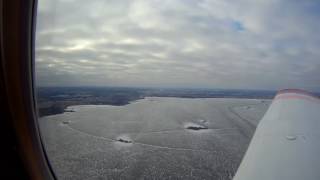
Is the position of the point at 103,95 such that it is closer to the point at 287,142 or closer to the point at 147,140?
the point at 147,140

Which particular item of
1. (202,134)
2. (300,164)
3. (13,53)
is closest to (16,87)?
(13,53)

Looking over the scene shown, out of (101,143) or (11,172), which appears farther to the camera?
(101,143)

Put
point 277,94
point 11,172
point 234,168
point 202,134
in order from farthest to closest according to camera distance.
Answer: point 277,94, point 202,134, point 234,168, point 11,172

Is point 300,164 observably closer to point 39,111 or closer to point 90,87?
point 90,87

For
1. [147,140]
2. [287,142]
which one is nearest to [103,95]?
[147,140]

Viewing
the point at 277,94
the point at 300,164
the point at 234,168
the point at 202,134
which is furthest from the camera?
the point at 277,94
